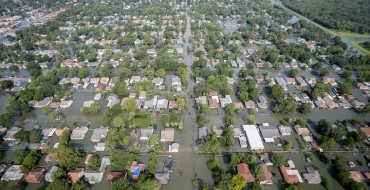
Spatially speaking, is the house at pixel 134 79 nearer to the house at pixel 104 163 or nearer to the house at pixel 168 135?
the house at pixel 168 135

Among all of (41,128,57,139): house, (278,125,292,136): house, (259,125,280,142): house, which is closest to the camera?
(259,125,280,142): house

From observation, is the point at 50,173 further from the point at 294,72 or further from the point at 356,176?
the point at 294,72

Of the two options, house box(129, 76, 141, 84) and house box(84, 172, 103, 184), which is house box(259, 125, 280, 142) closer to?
house box(84, 172, 103, 184)

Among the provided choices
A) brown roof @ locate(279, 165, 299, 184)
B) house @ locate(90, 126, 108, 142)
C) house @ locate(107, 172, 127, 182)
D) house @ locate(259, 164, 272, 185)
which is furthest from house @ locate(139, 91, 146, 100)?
brown roof @ locate(279, 165, 299, 184)

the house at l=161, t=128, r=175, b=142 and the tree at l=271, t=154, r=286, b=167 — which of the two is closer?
the tree at l=271, t=154, r=286, b=167

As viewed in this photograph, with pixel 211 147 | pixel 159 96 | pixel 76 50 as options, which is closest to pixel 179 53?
pixel 159 96

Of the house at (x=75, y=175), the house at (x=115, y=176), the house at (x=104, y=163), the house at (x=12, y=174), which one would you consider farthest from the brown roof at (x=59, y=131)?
the house at (x=115, y=176)
